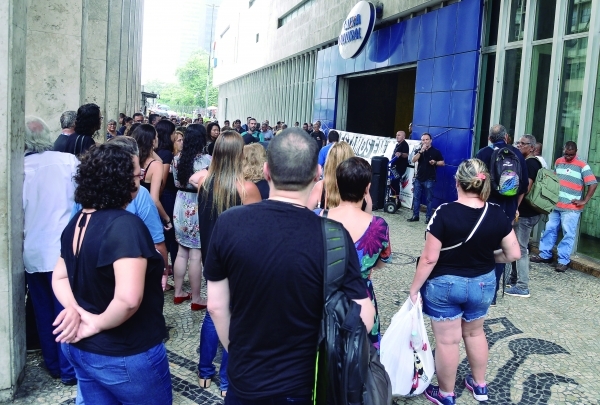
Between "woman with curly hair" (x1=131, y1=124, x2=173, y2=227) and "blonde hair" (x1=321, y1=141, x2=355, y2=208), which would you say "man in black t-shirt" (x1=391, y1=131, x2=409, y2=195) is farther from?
"blonde hair" (x1=321, y1=141, x2=355, y2=208)

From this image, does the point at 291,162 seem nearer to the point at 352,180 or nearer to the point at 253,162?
the point at 352,180

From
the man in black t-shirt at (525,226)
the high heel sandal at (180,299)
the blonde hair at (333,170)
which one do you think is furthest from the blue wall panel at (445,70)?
the blonde hair at (333,170)

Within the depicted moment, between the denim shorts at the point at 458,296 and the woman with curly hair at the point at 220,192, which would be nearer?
the denim shorts at the point at 458,296

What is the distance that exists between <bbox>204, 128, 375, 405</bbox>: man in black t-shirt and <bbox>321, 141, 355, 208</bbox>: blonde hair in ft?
5.54

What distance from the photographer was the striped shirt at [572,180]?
7.64 m

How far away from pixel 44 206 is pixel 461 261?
9.55ft

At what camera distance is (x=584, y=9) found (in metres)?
8.27

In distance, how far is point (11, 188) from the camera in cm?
344

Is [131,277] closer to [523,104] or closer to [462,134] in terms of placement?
[523,104]

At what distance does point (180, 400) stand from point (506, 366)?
2694mm

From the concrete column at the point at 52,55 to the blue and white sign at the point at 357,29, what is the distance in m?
9.18

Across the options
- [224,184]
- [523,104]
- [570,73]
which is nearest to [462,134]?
[523,104]

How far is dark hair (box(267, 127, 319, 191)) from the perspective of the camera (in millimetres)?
1970

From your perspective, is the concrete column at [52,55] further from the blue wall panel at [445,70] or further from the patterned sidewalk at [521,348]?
the blue wall panel at [445,70]
